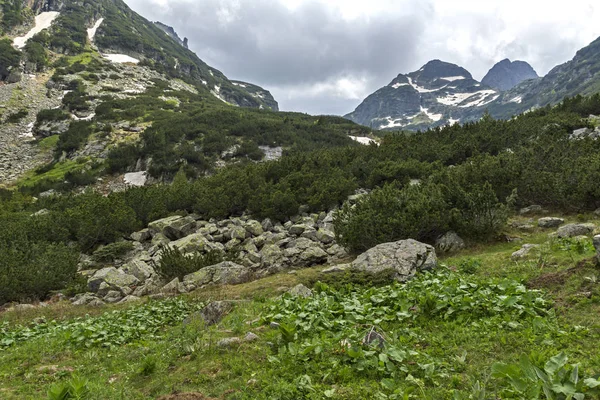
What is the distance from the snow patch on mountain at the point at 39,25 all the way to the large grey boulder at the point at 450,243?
98016mm

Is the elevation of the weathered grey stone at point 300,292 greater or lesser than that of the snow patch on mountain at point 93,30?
lesser

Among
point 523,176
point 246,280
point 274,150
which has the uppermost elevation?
point 274,150

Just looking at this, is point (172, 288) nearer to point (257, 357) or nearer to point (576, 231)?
point (257, 357)

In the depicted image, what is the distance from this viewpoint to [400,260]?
8.97 meters

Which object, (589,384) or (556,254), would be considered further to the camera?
(556,254)

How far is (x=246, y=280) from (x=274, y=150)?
116 feet

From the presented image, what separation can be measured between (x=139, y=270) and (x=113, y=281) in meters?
1.08

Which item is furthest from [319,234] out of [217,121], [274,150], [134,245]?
[217,121]

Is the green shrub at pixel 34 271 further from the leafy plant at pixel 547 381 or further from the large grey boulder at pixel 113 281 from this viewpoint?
the leafy plant at pixel 547 381

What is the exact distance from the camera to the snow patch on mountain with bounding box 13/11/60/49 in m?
80.1

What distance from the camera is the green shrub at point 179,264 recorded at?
12.2 metres

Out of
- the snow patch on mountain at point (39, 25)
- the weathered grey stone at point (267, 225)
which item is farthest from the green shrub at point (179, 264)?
the snow patch on mountain at point (39, 25)

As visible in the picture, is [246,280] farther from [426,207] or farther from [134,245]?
[134,245]

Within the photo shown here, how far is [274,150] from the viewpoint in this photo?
45.5 metres
